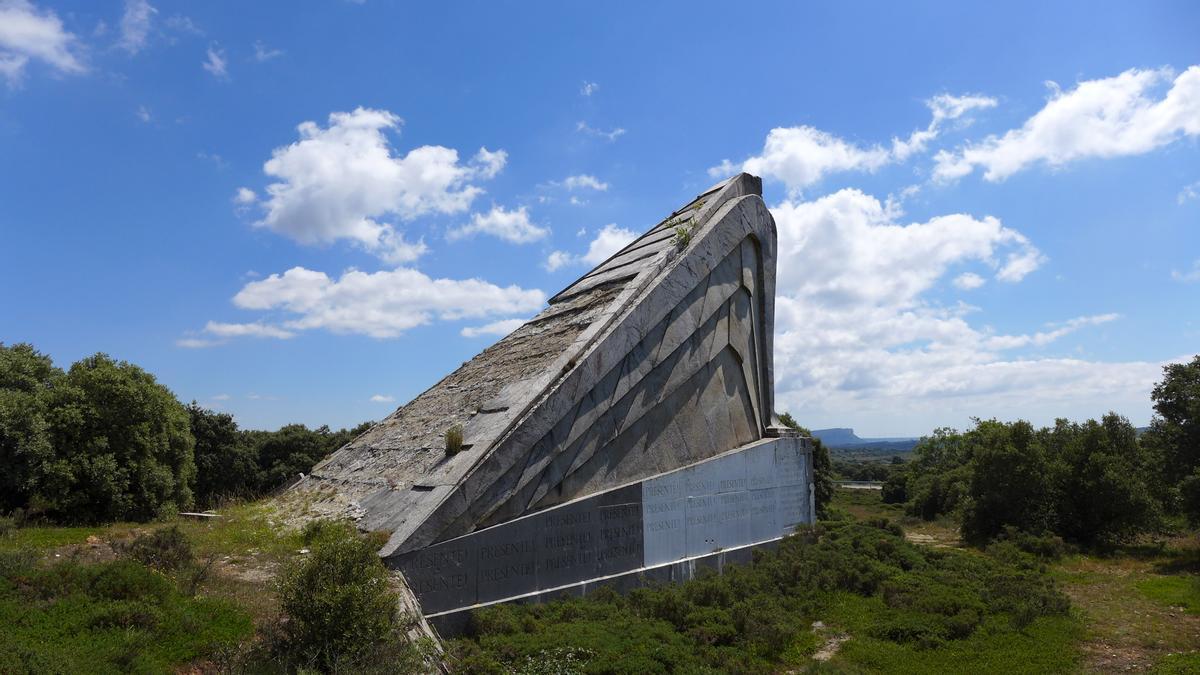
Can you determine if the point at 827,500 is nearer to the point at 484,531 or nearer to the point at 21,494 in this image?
the point at 484,531

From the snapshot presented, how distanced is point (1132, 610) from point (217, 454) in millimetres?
22655

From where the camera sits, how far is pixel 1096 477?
18625mm

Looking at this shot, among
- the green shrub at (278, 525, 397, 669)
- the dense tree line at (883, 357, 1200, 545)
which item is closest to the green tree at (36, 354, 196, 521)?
the green shrub at (278, 525, 397, 669)

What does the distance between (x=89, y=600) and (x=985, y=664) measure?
960cm

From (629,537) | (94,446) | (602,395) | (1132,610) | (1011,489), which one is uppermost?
(602,395)

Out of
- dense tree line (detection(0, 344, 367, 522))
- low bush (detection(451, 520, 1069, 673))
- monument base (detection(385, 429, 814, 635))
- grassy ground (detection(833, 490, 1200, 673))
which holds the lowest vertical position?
grassy ground (detection(833, 490, 1200, 673))

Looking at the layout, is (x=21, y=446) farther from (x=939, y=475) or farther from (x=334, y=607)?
(x=939, y=475)

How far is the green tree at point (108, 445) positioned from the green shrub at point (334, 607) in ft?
18.2

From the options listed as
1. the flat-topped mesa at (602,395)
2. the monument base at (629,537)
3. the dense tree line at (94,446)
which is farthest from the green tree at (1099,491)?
the dense tree line at (94,446)

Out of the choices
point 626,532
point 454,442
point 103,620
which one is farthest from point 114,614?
point 626,532

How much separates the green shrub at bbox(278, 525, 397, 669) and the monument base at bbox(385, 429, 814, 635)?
1.42 metres

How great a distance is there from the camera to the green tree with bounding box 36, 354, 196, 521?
32.0 ft

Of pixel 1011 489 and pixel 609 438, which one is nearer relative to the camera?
pixel 609 438

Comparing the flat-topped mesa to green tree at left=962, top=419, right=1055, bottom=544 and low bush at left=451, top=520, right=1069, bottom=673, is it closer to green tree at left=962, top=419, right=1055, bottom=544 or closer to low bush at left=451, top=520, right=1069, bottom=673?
low bush at left=451, top=520, right=1069, bottom=673
